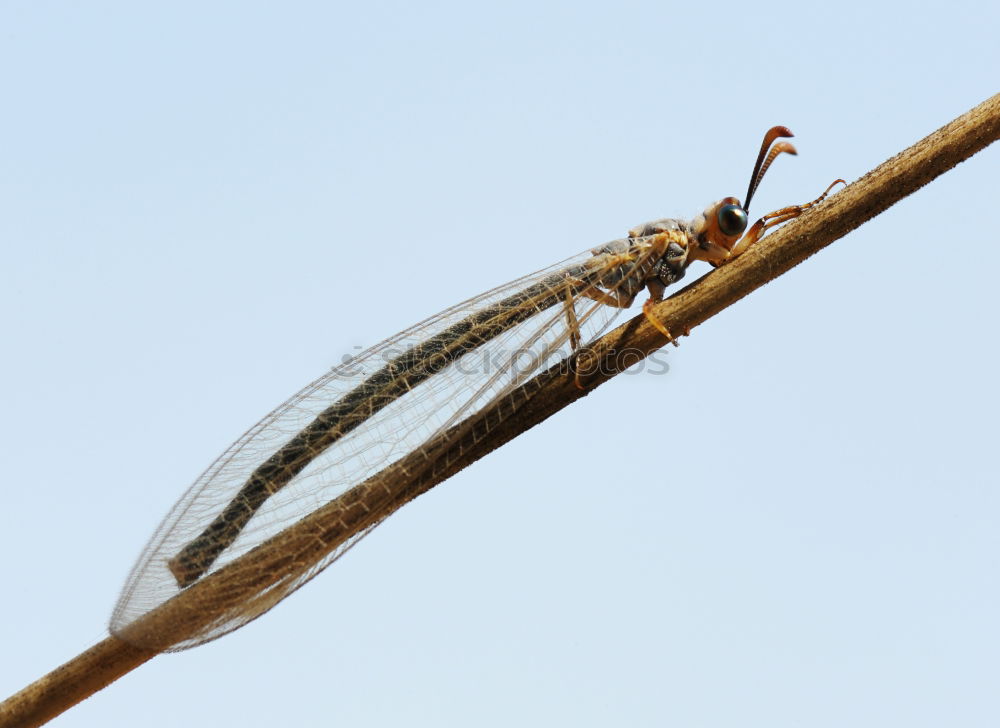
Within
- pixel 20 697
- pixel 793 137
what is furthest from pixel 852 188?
pixel 20 697

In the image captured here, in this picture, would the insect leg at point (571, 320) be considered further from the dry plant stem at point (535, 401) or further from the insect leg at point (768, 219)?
the insect leg at point (768, 219)

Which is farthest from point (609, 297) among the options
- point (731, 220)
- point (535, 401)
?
point (535, 401)

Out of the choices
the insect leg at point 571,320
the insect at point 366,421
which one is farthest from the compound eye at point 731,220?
the insect leg at point 571,320

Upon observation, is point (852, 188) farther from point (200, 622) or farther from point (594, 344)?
point (200, 622)

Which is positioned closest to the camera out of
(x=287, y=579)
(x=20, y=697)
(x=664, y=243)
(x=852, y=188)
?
(x=20, y=697)

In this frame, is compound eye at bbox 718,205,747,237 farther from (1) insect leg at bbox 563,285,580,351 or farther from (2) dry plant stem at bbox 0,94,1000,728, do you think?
(1) insect leg at bbox 563,285,580,351

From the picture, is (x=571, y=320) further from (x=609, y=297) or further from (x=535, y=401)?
(x=535, y=401)
